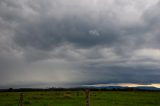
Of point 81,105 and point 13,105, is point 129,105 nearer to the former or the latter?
point 81,105

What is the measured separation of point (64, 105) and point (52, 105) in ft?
5.87

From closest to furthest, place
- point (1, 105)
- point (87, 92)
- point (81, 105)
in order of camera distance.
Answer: point (87, 92)
point (81, 105)
point (1, 105)

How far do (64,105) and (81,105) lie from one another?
2625mm

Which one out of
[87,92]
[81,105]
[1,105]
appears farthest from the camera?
[1,105]

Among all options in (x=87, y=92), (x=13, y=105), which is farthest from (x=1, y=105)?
(x=87, y=92)

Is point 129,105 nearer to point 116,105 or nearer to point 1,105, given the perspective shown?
point 116,105

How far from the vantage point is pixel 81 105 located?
3644 centimetres

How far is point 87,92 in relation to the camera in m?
19.6

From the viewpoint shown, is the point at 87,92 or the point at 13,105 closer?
the point at 87,92

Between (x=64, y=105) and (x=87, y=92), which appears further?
(x=64, y=105)

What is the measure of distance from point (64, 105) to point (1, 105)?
1024 cm

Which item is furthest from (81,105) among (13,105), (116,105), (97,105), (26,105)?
(13,105)

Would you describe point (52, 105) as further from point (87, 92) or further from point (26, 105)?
point (87, 92)

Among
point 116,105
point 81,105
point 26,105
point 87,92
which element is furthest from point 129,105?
point 87,92
